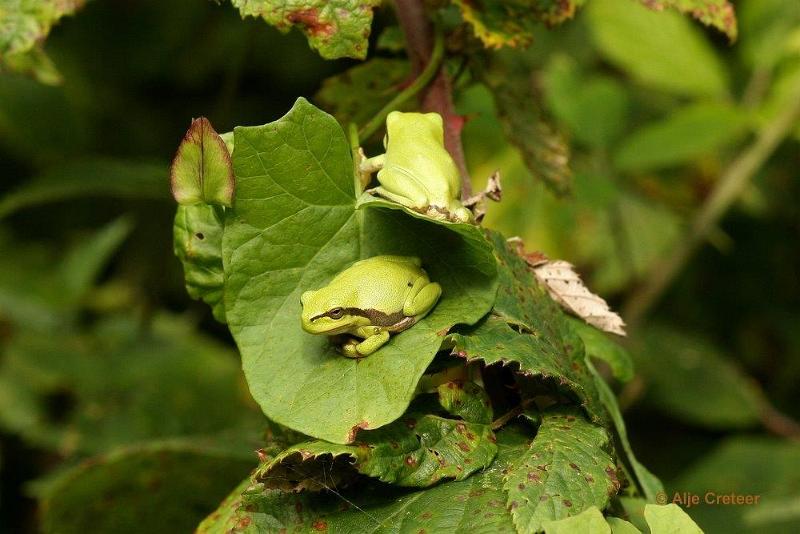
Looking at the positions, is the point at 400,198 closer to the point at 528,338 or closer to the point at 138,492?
the point at 528,338

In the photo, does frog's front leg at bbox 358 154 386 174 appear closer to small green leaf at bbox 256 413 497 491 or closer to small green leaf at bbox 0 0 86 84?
small green leaf at bbox 256 413 497 491

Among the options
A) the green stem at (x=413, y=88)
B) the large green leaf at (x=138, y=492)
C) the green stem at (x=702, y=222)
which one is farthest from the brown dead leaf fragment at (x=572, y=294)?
the green stem at (x=702, y=222)

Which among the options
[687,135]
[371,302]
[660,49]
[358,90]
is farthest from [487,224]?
[371,302]

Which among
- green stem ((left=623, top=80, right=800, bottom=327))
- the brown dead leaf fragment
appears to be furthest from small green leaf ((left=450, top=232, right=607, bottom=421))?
green stem ((left=623, top=80, right=800, bottom=327))

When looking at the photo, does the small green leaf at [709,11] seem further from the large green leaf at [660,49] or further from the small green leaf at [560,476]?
the large green leaf at [660,49]

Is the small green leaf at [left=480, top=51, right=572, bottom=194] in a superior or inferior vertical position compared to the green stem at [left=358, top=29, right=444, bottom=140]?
inferior
